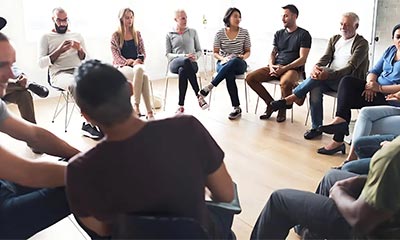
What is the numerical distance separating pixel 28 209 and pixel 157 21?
197 inches

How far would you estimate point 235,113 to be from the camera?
4.45 meters

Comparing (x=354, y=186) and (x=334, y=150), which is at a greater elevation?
(x=354, y=186)

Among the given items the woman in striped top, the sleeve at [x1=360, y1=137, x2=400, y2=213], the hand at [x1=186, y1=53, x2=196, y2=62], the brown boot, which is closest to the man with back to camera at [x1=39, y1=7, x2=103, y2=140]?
the hand at [x1=186, y1=53, x2=196, y2=62]

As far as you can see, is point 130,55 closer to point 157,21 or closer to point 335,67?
point 157,21

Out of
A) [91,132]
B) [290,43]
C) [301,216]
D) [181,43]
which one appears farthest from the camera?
[181,43]

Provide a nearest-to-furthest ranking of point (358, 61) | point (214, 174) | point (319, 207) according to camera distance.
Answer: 1. point (214, 174)
2. point (319, 207)
3. point (358, 61)

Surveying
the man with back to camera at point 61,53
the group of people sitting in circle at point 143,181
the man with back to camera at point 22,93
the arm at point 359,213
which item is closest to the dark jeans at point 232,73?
the man with back to camera at point 61,53

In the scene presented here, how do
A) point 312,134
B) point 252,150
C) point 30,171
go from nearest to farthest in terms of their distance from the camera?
point 30,171, point 252,150, point 312,134

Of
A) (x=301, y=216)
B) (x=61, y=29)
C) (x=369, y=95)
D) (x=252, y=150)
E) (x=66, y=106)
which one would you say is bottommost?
(x=252, y=150)

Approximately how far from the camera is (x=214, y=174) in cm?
129

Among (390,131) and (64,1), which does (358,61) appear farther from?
(64,1)

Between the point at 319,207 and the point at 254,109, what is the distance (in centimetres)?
325

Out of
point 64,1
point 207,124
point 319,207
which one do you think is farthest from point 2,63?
point 64,1

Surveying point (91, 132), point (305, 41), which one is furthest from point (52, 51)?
point (305, 41)
